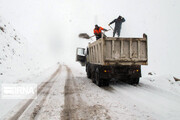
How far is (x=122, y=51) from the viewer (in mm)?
6328

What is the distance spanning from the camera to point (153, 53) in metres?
14.6

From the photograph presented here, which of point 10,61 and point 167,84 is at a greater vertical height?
point 10,61

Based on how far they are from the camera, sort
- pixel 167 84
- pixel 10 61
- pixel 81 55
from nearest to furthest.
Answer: pixel 167 84 → pixel 81 55 → pixel 10 61

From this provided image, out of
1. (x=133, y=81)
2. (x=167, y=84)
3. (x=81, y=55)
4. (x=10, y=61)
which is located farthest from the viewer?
(x=10, y=61)

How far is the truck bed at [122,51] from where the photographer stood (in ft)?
20.4

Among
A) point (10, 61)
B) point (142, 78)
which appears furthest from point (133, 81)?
point (10, 61)

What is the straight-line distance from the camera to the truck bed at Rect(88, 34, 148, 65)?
20.4 feet

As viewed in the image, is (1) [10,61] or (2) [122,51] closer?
(2) [122,51]

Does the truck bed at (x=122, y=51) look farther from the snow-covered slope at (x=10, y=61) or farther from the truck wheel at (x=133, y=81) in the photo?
the snow-covered slope at (x=10, y=61)

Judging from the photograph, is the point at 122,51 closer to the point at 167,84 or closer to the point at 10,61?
the point at 167,84

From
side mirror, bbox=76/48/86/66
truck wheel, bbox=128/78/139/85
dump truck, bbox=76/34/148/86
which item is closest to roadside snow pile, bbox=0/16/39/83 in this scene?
side mirror, bbox=76/48/86/66

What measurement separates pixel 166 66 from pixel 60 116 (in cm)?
1107

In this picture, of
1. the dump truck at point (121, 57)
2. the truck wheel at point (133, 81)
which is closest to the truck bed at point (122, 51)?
the dump truck at point (121, 57)

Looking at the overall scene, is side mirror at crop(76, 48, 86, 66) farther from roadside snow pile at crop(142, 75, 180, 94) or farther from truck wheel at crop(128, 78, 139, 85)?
roadside snow pile at crop(142, 75, 180, 94)
